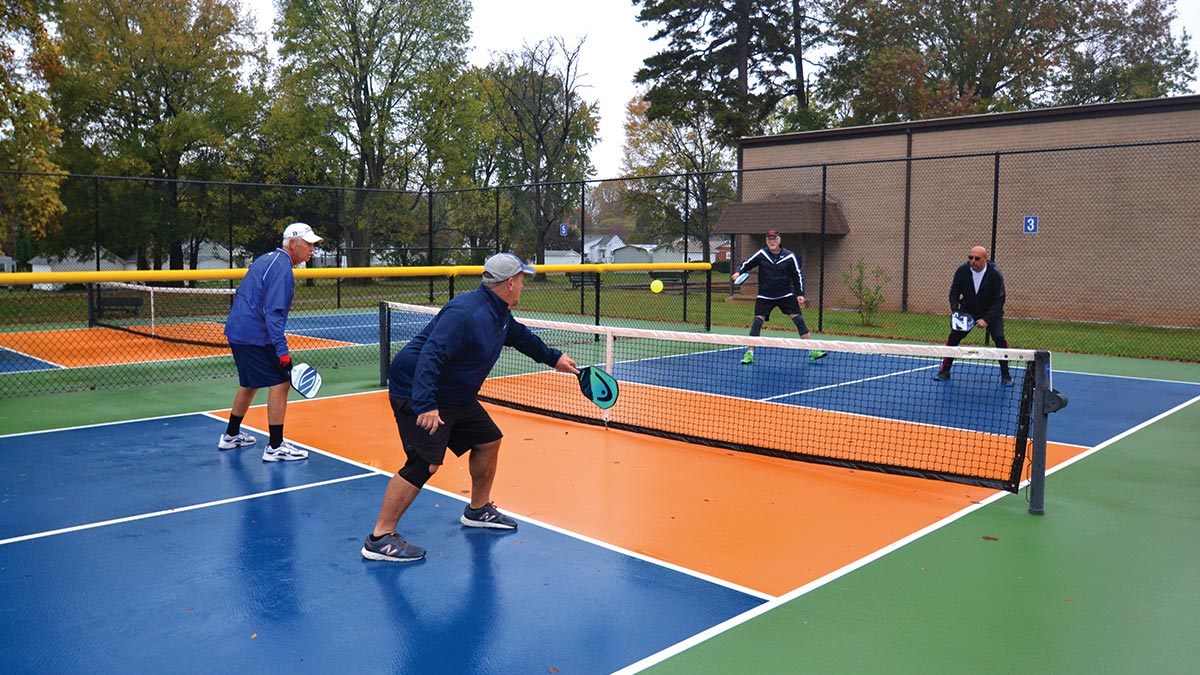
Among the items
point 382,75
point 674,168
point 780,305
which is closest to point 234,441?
point 780,305

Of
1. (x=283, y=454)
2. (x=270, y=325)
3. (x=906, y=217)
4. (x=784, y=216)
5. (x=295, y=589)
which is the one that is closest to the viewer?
(x=295, y=589)

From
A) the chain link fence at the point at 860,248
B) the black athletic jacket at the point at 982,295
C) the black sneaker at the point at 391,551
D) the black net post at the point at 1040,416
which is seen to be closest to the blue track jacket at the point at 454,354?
the black sneaker at the point at 391,551

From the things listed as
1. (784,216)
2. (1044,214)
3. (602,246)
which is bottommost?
(1044,214)

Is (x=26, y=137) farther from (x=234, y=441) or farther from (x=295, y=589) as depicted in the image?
(x=295, y=589)

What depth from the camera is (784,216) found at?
86.6 feet

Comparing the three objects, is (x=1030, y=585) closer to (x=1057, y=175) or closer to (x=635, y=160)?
(x=1057, y=175)

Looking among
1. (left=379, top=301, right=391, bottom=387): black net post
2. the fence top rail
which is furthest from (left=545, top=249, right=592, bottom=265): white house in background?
(left=379, top=301, right=391, bottom=387): black net post

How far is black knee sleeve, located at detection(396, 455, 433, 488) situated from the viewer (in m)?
5.16

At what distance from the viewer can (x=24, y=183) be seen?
62.7 ft

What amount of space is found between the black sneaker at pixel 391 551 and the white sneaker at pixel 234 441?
3.32 meters

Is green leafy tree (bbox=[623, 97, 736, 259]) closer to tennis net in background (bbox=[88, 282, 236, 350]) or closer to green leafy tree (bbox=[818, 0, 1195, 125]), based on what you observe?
green leafy tree (bbox=[818, 0, 1195, 125])

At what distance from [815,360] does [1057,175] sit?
11557 millimetres

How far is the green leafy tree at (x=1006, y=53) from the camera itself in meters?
35.2

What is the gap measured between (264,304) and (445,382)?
112 inches
